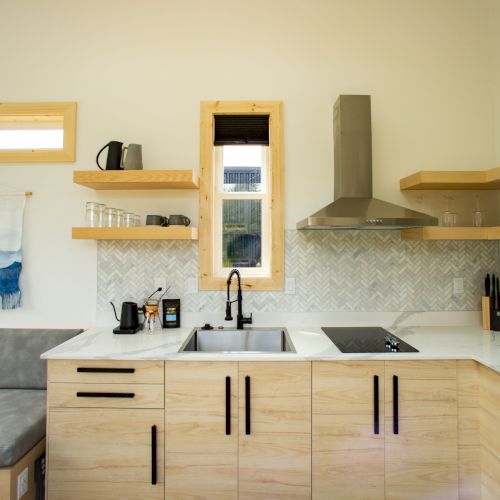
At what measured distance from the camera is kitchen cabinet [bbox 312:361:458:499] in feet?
5.80

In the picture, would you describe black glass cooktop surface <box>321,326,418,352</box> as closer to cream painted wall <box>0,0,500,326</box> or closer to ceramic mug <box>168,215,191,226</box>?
cream painted wall <box>0,0,500,326</box>

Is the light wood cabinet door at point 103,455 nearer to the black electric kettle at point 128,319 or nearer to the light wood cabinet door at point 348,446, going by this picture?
the black electric kettle at point 128,319

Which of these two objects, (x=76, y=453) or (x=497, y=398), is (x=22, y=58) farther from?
(x=497, y=398)

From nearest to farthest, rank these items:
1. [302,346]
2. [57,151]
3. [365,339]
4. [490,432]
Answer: [490,432] < [302,346] < [365,339] < [57,151]

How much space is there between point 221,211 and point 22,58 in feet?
5.97

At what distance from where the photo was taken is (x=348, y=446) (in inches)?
69.6

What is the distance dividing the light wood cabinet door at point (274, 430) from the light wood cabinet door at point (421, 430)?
430mm

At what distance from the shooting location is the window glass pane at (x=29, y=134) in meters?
2.56

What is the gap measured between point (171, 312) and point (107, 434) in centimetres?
82

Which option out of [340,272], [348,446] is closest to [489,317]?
[340,272]

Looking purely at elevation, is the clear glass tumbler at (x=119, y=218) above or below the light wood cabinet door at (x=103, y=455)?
above

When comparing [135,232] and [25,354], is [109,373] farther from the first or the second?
[25,354]

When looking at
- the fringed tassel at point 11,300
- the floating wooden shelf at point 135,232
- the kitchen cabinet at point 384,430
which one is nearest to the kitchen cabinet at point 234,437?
the kitchen cabinet at point 384,430

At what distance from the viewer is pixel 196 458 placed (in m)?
1.77
